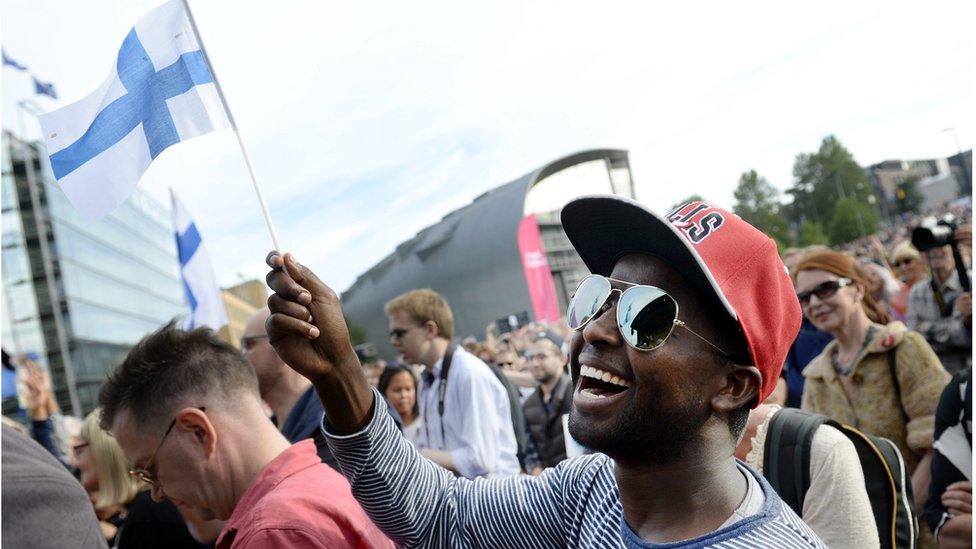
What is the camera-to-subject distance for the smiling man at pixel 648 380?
159cm

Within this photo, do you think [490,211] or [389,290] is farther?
[389,290]

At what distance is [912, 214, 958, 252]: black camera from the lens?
3.87 m

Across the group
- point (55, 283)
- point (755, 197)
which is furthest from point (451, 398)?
point (755, 197)

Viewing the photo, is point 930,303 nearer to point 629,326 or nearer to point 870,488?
point 870,488

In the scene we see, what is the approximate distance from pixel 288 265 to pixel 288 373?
242 centimetres

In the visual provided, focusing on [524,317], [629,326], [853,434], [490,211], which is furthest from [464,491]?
[490,211]

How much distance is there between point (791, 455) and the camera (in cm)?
233

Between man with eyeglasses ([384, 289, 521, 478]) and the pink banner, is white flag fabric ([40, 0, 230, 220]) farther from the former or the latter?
the pink banner

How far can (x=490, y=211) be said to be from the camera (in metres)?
61.8

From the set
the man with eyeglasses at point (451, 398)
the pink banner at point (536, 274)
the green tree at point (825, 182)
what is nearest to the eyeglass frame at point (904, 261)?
the man with eyeglasses at point (451, 398)

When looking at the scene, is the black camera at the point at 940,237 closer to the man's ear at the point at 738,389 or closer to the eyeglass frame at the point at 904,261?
the man's ear at the point at 738,389

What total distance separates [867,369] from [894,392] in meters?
0.15

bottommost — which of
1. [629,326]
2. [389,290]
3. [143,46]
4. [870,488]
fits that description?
[389,290]

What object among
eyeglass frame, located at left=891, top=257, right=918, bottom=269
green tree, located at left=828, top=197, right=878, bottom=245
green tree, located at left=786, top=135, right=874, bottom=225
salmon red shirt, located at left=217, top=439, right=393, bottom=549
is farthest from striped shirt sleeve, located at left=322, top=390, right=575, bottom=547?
green tree, located at left=786, top=135, right=874, bottom=225
